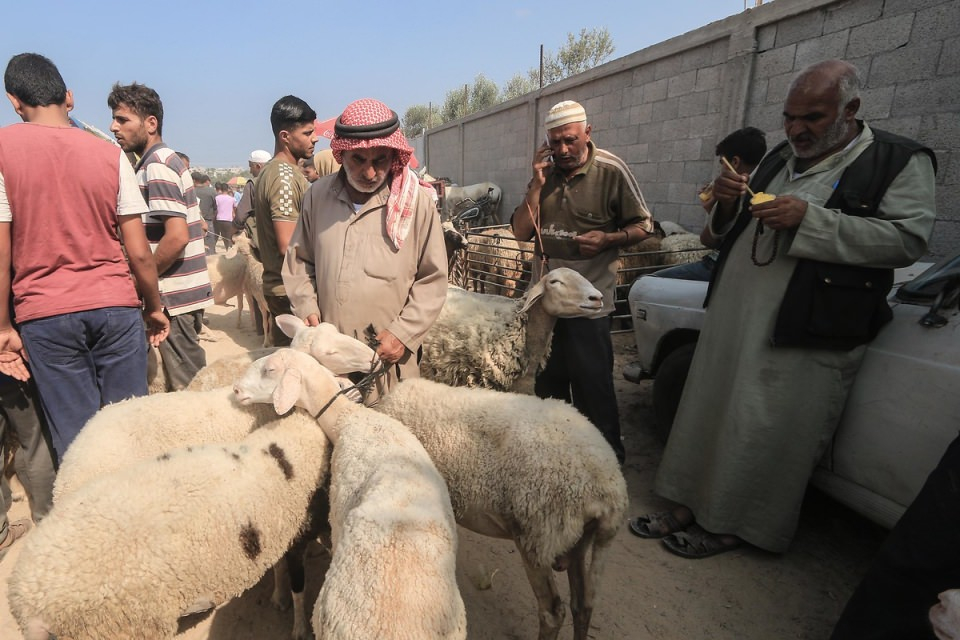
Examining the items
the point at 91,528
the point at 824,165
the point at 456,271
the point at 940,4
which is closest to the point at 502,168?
the point at 456,271

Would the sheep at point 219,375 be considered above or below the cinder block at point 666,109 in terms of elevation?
below

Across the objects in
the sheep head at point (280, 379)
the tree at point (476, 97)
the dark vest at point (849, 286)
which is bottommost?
the sheep head at point (280, 379)

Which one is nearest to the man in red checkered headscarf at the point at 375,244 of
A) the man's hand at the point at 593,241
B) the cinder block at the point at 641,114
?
the man's hand at the point at 593,241

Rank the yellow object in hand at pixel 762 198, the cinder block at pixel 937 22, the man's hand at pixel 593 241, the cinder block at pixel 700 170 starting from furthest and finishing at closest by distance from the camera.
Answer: the cinder block at pixel 700 170 < the cinder block at pixel 937 22 < the man's hand at pixel 593 241 < the yellow object in hand at pixel 762 198

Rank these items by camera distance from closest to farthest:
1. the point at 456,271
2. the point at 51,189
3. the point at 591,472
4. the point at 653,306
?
the point at 591,472, the point at 51,189, the point at 653,306, the point at 456,271

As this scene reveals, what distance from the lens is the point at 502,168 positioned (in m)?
14.6

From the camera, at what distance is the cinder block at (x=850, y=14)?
15.6ft

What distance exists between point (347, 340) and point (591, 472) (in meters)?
1.34

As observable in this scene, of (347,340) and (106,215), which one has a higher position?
(106,215)

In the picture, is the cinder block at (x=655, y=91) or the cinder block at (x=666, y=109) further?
the cinder block at (x=655, y=91)

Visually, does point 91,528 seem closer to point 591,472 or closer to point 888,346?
point 591,472

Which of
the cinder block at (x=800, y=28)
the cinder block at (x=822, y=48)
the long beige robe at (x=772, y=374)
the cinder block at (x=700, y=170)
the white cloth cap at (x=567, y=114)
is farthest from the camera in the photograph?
the cinder block at (x=700, y=170)

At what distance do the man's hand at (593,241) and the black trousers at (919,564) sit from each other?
6.62 ft

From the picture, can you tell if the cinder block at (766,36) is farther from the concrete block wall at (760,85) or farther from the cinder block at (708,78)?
the cinder block at (708,78)
